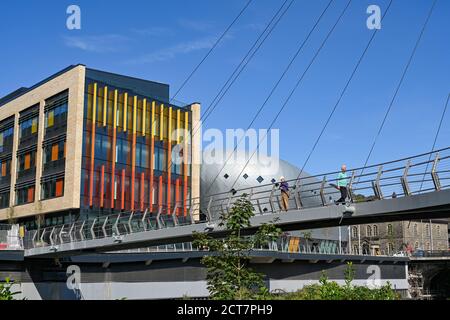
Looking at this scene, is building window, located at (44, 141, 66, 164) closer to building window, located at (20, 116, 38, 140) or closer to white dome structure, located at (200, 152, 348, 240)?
building window, located at (20, 116, 38, 140)

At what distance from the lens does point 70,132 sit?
54.3 meters

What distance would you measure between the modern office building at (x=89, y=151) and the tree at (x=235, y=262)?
3678 centimetres

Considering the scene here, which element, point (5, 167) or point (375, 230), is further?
point (375, 230)

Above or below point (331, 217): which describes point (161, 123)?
above

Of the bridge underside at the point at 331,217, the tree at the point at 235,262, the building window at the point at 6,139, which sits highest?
the building window at the point at 6,139

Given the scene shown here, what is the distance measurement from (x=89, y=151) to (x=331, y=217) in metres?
36.2

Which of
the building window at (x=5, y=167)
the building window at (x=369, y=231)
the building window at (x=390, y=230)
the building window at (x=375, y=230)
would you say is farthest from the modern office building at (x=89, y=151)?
the building window at (x=369, y=231)

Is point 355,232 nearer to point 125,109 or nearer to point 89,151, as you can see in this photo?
point 125,109

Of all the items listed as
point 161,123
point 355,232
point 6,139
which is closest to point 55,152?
point 161,123

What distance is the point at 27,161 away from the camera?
198 ft

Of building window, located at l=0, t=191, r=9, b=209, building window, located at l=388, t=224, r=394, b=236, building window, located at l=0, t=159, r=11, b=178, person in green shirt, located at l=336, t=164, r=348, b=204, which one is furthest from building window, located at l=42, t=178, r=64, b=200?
building window, located at l=388, t=224, r=394, b=236

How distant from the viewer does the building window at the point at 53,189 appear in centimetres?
5438

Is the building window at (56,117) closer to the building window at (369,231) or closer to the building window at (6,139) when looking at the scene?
the building window at (6,139)

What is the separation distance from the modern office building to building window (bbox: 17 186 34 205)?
0.31 ft
